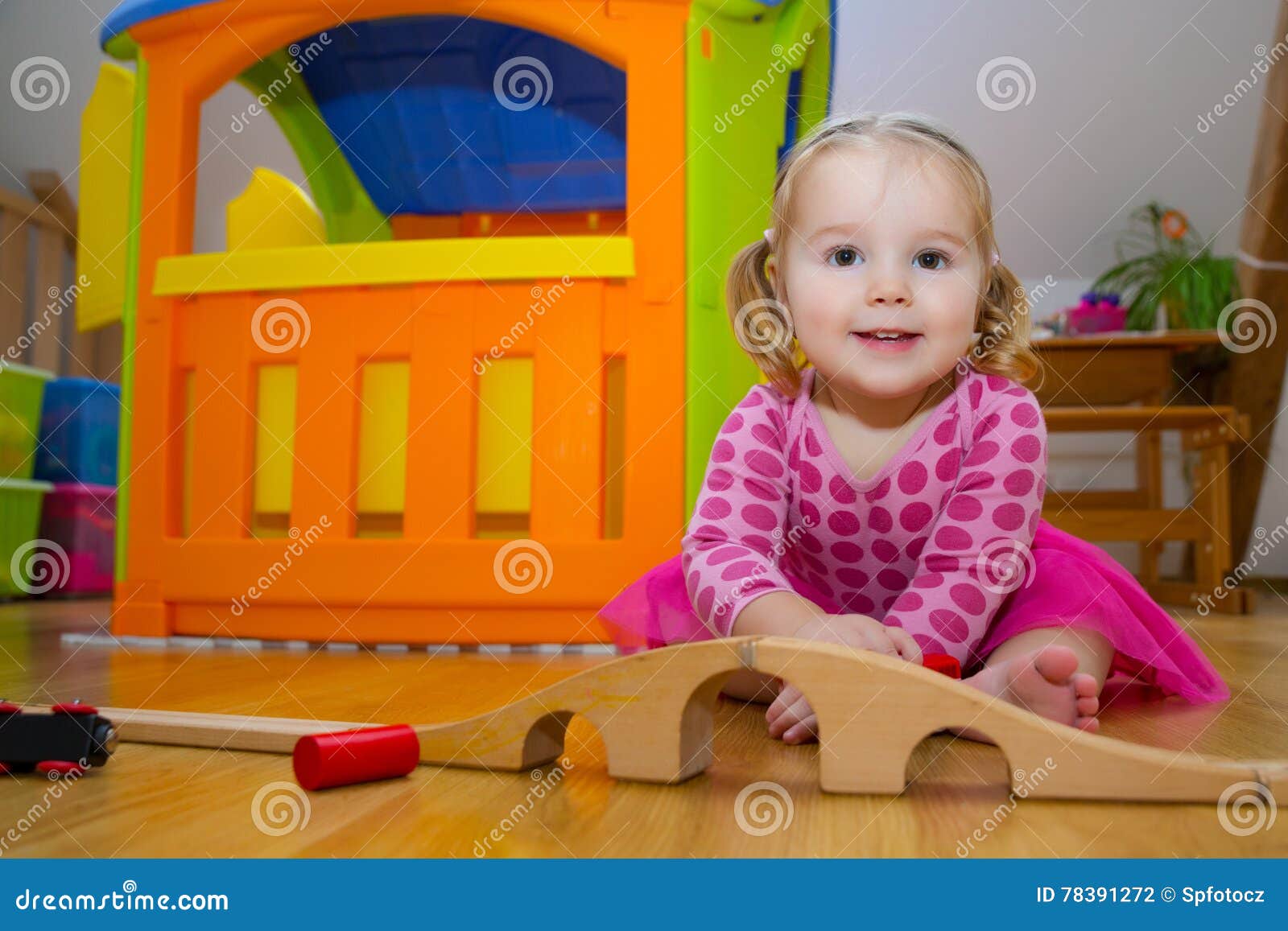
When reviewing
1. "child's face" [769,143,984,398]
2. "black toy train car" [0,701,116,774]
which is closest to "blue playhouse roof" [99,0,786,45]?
"child's face" [769,143,984,398]

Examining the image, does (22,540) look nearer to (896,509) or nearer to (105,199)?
(105,199)

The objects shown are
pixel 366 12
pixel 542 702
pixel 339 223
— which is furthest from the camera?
pixel 339 223

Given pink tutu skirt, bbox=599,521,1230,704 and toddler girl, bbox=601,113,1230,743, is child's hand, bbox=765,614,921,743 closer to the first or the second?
toddler girl, bbox=601,113,1230,743

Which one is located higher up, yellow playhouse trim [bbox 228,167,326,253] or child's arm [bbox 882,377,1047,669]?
yellow playhouse trim [bbox 228,167,326,253]

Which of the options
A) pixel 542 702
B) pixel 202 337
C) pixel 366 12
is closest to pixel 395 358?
pixel 202 337

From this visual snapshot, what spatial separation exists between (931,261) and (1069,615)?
1.02 ft

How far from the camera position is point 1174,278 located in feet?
8.93

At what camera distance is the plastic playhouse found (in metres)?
1.40

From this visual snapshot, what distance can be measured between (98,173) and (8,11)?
148 centimetres

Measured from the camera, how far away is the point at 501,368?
57.6 inches

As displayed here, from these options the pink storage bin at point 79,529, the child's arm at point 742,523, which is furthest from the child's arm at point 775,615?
the pink storage bin at point 79,529

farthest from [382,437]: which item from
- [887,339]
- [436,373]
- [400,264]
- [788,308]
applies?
[887,339]

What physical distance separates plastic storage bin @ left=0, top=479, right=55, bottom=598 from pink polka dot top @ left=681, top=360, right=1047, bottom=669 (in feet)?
6.52

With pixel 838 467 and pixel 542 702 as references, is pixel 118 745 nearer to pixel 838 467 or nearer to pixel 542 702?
pixel 542 702
